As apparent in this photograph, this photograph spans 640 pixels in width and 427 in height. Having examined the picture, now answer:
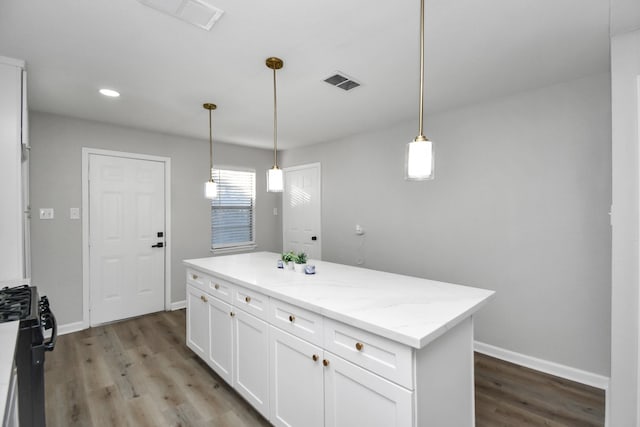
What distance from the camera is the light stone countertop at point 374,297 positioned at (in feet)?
4.23

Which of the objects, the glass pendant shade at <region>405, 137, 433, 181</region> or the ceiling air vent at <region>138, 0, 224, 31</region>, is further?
the ceiling air vent at <region>138, 0, 224, 31</region>

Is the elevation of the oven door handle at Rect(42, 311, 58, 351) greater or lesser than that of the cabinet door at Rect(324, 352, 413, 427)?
greater

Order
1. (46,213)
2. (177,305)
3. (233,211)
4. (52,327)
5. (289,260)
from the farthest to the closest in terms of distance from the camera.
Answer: (233,211) → (177,305) → (46,213) → (289,260) → (52,327)

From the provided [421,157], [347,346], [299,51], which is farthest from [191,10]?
[347,346]

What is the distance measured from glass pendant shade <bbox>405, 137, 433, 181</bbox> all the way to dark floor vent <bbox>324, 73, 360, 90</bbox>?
4.15ft

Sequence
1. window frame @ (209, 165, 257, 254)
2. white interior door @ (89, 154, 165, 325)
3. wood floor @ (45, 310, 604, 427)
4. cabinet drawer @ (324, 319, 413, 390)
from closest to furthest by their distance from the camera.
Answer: cabinet drawer @ (324, 319, 413, 390) < wood floor @ (45, 310, 604, 427) < white interior door @ (89, 154, 165, 325) < window frame @ (209, 165, 257, 254)

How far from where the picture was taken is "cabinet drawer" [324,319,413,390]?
1.23 meters

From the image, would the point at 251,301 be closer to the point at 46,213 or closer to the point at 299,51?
the point at 299,51

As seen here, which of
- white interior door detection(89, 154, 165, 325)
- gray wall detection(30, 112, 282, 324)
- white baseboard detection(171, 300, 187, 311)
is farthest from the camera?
white baseboard detection(171, 300, 187, 311)

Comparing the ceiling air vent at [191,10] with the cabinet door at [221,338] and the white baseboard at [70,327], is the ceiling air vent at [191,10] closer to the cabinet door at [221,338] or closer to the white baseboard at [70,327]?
the cabinet door at [221,338]

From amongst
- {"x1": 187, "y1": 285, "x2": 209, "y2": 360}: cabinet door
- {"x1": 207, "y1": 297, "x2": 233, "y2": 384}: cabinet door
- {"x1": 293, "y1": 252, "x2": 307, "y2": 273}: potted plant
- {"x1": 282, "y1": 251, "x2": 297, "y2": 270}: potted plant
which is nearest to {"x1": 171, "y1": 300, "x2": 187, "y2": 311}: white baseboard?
{"x1": 187, "y1": 285, "x2": 209, "y2": 360}: cabinet door

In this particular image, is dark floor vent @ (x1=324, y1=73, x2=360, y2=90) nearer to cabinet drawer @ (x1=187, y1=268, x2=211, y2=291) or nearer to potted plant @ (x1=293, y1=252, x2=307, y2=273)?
potted plant @ (x1=293, y1=252, x2=307, y2=273)

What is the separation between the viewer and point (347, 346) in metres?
1.44

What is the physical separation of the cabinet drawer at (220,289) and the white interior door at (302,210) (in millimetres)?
2321
